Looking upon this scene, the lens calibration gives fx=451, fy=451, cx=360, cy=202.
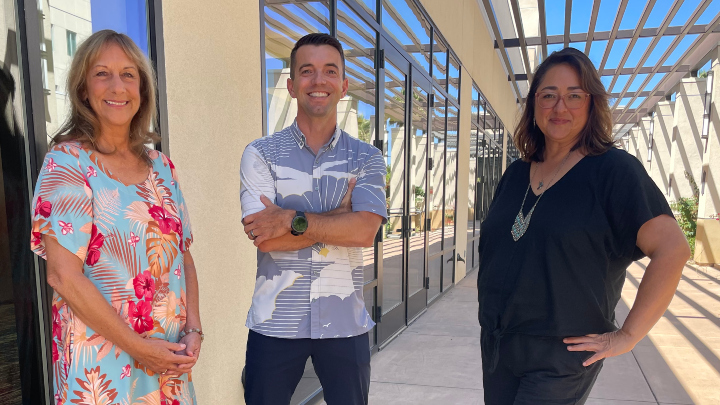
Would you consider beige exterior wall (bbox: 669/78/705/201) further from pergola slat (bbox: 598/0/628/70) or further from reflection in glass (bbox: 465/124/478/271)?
reflection in glass (bbox: 465/124/478/271)

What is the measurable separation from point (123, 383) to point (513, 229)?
1.33 meters

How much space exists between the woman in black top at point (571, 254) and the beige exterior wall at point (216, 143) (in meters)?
1.32

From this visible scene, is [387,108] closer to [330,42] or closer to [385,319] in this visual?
[385,319]

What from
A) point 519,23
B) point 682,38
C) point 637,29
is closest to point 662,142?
point 682,38

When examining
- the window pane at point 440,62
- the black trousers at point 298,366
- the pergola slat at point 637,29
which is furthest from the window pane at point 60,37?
the pergola slat at point 637,29

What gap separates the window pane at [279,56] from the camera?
2.68 metres

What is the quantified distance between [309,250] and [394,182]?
3270 millimetres

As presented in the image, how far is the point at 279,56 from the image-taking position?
2777 millimetres

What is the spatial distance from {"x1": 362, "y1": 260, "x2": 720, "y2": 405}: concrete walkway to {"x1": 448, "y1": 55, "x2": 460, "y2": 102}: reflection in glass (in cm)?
347

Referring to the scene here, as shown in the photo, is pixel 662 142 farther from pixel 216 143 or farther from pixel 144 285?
pixel 144 285

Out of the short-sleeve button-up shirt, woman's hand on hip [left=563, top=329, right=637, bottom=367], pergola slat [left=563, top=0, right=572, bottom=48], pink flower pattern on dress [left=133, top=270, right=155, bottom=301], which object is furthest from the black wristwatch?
pergola slat [left=563, top=0, right=572, bottom=48]

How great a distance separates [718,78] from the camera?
32.3 ft

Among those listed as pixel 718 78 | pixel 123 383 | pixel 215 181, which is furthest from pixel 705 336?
pixel 718 78

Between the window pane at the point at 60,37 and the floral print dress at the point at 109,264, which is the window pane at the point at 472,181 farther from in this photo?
the floral print dress at the point at 109,264
